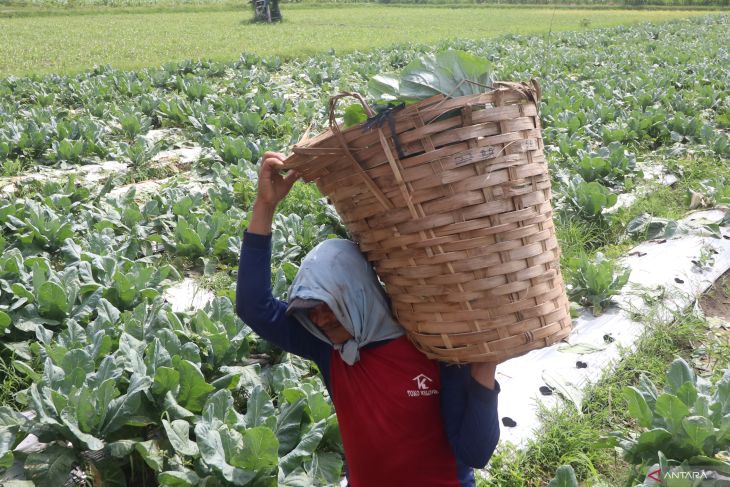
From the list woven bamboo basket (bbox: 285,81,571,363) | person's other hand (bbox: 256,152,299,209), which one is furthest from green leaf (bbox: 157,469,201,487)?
woven bamboo basket (bbox: 285,81,571,363)

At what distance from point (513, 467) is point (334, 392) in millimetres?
1000

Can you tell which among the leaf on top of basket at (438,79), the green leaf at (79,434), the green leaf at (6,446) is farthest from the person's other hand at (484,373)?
the green leaf at (6,446)

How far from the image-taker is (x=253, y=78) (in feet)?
37.6

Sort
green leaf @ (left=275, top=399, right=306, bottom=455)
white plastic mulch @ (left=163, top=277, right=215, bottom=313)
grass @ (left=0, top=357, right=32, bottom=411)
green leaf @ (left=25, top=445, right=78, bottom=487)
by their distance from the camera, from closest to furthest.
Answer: green leaf @ (left=25, top=445, right=78, bottom=487), green leaf @ (left=275, top=399, right=306, bottom=455), grass @ (left=0, top=357, right=32, bottom=411), white plastic mulch @ (left=163, top=277, right=215, bottom=313)

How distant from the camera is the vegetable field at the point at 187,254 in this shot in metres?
2.40

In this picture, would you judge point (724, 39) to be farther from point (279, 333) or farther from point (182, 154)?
point (279, 333)

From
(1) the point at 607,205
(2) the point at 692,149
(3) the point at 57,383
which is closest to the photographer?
(3) the point at 57,383

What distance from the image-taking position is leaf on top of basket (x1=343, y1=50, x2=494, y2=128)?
1.57 metres

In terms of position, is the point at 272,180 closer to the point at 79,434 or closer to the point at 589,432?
the point at 79,434

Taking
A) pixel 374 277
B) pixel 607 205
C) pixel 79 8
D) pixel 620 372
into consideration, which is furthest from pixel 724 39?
pixel 79 8

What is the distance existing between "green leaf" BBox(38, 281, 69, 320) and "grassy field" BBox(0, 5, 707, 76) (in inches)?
430

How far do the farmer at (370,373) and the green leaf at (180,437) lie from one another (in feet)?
2.19

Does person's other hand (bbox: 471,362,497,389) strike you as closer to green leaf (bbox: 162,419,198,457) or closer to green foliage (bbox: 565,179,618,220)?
green leaf (bbox: 162,419,198,457)

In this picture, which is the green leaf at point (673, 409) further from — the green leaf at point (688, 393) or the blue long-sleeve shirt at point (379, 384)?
the blue long-sleeve shirt at point (379, 384)
